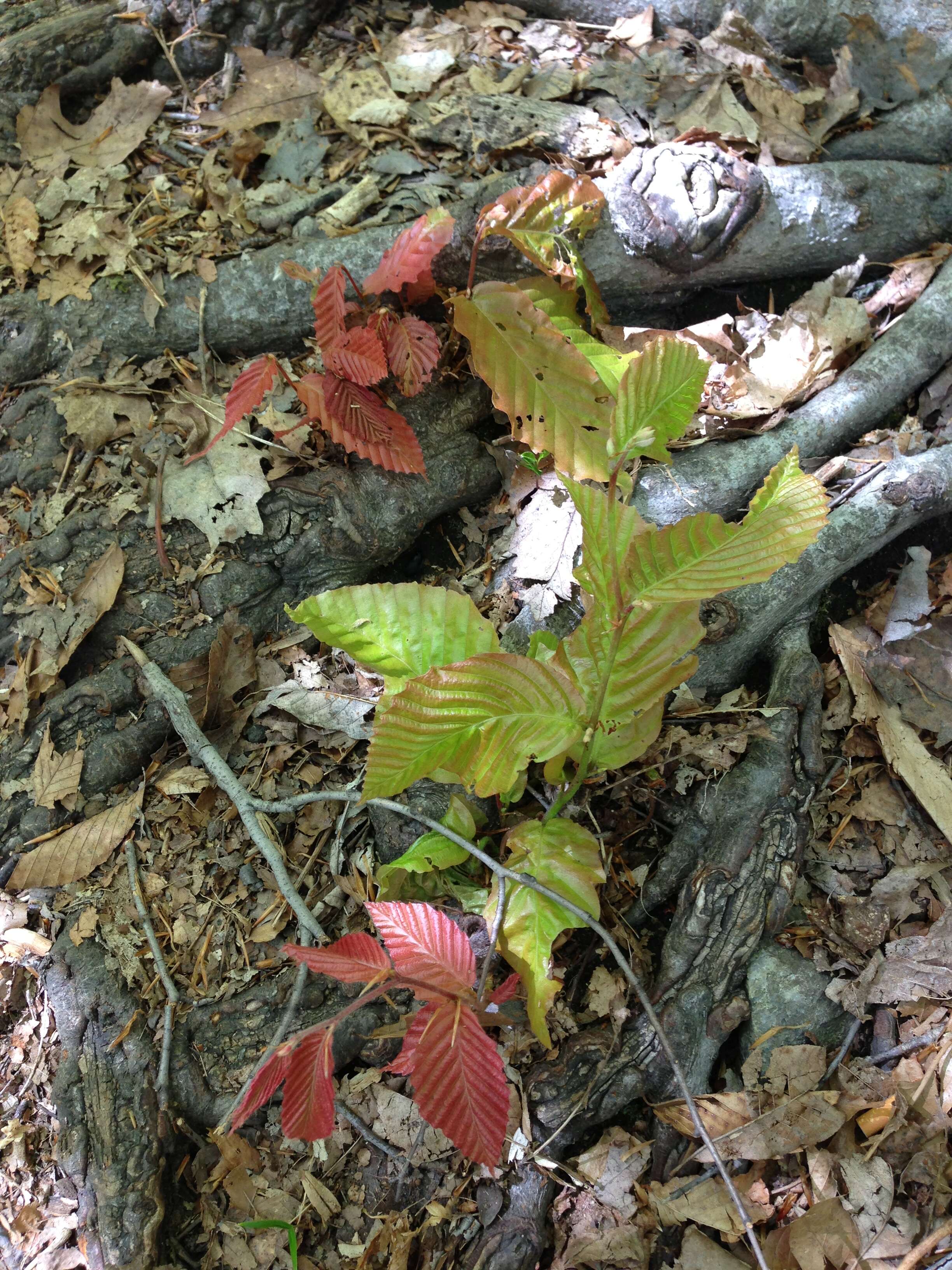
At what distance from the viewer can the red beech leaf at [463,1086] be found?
4.39 feet

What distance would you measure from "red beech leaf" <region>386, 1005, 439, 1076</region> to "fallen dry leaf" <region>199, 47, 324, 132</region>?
9.55 feet

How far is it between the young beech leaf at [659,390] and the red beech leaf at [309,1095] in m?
1.22

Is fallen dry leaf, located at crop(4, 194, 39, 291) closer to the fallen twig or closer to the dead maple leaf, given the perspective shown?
the dead maple leaf

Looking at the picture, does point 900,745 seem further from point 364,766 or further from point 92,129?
point 92,129

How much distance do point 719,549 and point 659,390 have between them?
37 cm

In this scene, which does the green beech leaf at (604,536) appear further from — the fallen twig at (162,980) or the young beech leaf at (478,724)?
the fallen twig at (162,980)

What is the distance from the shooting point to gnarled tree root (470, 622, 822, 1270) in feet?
5.65

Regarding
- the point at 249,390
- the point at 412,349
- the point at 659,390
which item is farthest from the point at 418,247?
the point at 659,390

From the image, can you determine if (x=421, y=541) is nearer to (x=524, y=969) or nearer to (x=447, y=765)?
(x=447, y=765)

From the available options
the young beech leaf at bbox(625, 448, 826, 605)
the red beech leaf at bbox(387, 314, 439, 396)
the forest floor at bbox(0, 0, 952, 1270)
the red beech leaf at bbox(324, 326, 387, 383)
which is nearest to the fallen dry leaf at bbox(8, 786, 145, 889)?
the forest floor at bbox(0, 0, 952, 1270)

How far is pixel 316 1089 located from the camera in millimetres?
1377

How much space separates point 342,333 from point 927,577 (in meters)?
1.82

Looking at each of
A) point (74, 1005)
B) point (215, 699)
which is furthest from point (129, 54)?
point (74, 1005)

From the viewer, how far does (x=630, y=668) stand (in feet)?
5.38
